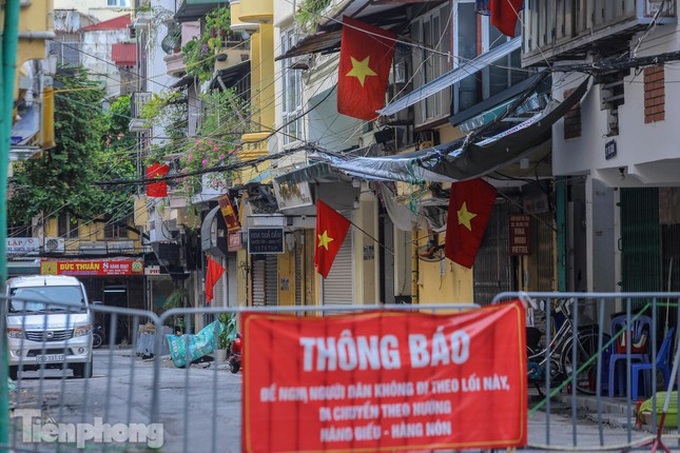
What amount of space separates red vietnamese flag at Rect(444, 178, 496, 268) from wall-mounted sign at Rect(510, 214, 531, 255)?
469 millimetres

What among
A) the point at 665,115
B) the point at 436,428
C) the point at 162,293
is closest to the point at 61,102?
the point at 665,115

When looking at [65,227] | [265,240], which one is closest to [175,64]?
[265,240]

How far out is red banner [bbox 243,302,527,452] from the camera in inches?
323

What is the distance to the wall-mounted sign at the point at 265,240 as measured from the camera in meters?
30.8

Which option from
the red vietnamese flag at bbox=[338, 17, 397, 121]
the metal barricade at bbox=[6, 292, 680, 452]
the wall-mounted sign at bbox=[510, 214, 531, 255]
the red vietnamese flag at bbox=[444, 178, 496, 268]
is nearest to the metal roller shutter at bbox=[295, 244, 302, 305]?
the red vietnamese flag at bbox=[338, 17, 397, 121]

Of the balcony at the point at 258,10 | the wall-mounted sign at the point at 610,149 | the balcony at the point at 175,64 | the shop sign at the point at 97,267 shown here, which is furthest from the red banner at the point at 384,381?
the shop sign at the point at 97,267

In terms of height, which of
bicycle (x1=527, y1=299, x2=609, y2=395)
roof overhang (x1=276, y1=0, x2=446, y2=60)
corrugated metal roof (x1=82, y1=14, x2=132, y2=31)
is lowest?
bicycle (x1=527, y1=299, x2=609, y2=395)

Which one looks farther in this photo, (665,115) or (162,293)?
(162,293)

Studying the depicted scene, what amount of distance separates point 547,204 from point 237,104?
1629cm

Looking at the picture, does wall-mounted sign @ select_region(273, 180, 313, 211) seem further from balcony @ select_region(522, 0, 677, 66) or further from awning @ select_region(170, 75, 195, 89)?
awning @ select_region(170, 75, 195, 89)

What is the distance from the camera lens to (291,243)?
3338 centimetres

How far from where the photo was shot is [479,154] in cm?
1556

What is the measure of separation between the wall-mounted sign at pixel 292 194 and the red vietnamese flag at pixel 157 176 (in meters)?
10.8

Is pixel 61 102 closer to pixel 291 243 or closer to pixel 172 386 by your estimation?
pixel 291 243
